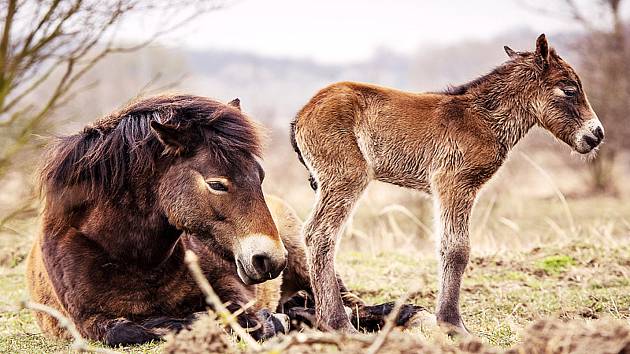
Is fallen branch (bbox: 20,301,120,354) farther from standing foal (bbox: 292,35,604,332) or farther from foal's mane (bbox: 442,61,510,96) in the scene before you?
foal's mane (bbox: 442,61,510,96)

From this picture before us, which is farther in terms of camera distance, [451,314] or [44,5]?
[44,5]

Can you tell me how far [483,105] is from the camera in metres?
5.64

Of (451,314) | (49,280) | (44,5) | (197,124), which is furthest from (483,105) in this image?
(44,5)

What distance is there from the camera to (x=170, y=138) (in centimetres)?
492

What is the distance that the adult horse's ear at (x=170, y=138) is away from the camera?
16.0 ft

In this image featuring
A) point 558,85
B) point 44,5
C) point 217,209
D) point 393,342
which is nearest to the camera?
point 393,342

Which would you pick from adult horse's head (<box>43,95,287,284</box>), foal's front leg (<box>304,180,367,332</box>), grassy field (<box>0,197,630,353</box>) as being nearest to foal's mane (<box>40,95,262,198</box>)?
adult horse's head (<box>43,95,287,284</box>)

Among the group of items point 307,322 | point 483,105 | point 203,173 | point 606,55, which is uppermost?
point 606,55

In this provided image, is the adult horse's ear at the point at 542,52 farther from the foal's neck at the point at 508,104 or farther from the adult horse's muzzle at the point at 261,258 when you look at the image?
the adult horse's muzzle at the point at 261,258

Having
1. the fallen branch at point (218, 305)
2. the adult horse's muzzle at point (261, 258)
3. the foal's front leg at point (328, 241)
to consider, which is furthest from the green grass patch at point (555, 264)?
the fallen branch at point (218, 305)

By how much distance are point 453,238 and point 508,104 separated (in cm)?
117

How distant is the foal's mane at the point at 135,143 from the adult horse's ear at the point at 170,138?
69mm

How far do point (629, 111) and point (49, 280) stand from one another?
19471 millimetres

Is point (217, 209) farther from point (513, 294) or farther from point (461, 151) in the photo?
point (513, 294)
